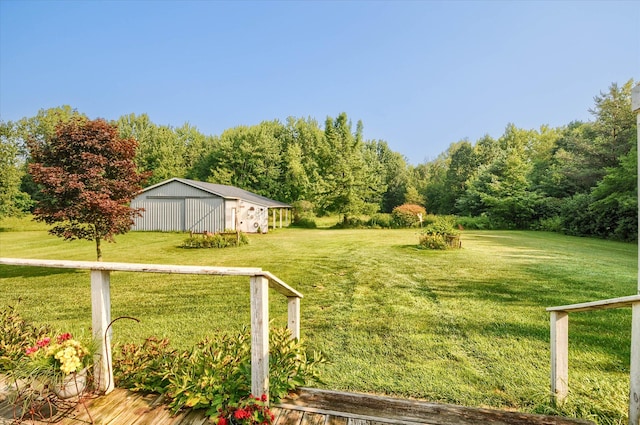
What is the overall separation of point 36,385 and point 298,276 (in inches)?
235

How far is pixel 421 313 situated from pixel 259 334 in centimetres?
389

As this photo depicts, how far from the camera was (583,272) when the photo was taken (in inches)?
300

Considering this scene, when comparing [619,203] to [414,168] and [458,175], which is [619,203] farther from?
[414,168]

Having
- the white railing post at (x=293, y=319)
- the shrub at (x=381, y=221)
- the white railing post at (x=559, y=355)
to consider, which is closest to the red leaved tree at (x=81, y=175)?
the white railing post at (x=293, y=319)

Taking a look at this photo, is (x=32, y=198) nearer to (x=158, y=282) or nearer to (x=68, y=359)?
(x=158, y=282)

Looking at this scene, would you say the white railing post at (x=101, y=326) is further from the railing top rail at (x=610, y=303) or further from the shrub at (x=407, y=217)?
the shrub at (x=407, y=217)

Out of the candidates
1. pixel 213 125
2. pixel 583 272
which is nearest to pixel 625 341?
pixel 583 272

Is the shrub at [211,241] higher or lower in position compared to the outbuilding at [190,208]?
lower

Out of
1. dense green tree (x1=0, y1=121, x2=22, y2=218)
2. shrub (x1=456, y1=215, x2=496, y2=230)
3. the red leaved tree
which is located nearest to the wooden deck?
the red leaved tree

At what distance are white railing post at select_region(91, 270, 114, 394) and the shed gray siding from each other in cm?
1619

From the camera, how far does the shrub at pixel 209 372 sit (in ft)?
7.19

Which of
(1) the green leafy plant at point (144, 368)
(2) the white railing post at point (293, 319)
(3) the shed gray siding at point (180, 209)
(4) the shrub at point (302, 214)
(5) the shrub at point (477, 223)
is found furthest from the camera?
(4) the shrub at point (302, 214)

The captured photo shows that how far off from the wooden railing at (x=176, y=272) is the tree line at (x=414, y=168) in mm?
9479

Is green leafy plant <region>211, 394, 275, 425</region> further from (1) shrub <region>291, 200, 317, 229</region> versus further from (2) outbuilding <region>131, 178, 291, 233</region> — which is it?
(1) shrub <region>291, 200, 317, 229</region>
